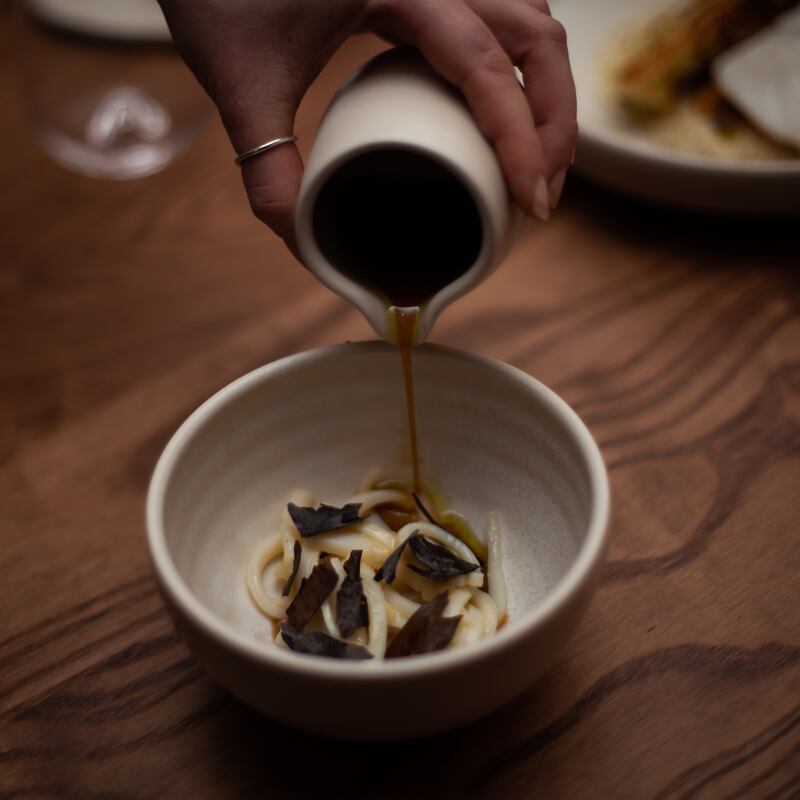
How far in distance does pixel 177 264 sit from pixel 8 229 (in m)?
0.45

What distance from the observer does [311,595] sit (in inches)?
52.7

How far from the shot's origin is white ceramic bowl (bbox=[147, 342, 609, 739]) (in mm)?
1020

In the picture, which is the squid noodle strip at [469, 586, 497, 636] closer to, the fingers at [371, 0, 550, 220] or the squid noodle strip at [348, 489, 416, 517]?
the squid noodle strip at [348, 489, 416, 517]

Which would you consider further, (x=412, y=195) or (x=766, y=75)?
(x=766, y=75)

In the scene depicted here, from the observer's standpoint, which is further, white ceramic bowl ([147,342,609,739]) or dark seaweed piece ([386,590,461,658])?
dark seaweed piece ([386,590,461,658])

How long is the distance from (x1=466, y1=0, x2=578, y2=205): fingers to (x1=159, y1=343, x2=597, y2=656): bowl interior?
320 mm

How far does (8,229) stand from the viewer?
227 cm

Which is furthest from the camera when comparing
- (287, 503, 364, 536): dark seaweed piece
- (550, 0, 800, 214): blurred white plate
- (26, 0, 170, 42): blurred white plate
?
(26, 0, 170, 42): blurred white plate

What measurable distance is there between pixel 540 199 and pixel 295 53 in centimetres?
50

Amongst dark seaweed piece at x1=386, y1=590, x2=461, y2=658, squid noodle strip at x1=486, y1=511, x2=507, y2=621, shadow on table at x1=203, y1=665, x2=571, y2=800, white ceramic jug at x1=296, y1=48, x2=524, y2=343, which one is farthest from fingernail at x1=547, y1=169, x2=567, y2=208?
shadow on table at x1=203, y1=665, x2=571, y2=800

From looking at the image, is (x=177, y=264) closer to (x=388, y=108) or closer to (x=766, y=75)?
(x=388, y=108)

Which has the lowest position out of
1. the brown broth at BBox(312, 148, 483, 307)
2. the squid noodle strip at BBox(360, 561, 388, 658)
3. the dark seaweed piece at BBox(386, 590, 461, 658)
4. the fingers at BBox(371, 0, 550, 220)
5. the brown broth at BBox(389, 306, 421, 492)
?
the squid noodle strip at BBox(360, 561, 388, 658)

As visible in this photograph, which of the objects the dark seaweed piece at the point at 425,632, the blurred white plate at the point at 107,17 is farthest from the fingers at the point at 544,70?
the blurred white plate at the point at 107,17

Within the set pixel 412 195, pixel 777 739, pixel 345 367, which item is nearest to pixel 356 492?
pixel 345 367
